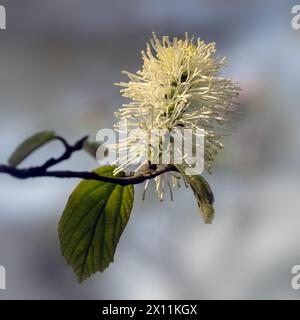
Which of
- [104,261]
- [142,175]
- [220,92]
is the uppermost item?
[220,92]

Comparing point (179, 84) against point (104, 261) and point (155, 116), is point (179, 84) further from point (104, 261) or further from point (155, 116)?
point (104, 261)

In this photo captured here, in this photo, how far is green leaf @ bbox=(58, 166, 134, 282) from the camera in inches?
22.2

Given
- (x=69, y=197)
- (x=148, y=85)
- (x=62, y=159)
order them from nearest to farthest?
(x=62, y=159)
(x=69, y=197)
(x=148, y=85)

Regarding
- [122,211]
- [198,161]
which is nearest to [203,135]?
[198,161]

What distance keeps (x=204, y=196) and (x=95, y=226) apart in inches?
5.8

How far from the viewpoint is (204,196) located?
55 cm

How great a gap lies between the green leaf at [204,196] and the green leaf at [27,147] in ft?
0.74

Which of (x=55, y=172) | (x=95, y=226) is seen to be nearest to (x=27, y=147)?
(x=55, y=172)

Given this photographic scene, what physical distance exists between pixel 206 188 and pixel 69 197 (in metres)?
0.17

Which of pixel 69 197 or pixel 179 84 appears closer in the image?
pixel 69 197

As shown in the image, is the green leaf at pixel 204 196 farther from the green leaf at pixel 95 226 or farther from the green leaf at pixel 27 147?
the green leaf at pixel 27 147

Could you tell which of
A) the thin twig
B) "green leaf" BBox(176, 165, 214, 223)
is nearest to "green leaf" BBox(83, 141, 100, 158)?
the thin twig

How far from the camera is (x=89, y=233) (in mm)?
592

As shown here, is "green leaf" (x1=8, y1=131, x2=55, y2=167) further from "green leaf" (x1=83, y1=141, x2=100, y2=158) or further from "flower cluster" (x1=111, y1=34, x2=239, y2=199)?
"flower cluster" (x1=111, y1=34, x2=239, y2=199)
